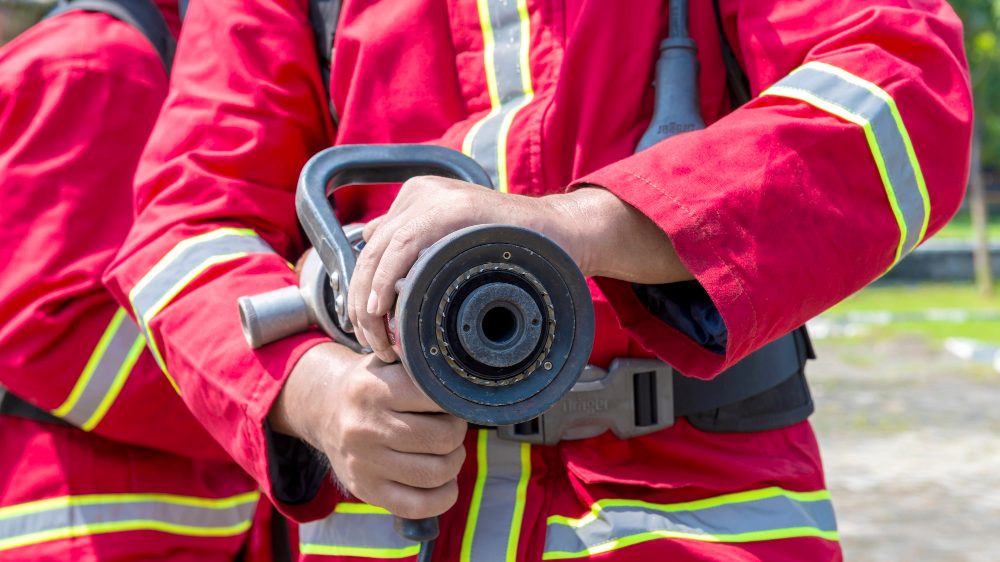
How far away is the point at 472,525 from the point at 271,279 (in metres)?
0.43

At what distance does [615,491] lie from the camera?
1.70 m

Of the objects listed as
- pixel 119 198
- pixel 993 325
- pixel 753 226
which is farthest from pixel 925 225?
pixel 993 325

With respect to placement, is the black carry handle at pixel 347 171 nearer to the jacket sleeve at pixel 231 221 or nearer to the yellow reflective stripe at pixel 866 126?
the jacket sleeve at pixel 231 221

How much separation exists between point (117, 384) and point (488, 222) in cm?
139

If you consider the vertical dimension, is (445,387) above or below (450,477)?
above

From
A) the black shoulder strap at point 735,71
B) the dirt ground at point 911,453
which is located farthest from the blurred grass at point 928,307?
the black shoulder strap at point 735,71

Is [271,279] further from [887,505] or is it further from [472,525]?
[887,505]

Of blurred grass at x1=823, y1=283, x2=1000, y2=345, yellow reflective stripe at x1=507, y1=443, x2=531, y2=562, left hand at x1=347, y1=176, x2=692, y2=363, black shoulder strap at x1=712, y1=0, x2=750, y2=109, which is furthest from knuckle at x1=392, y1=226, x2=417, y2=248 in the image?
blurred grass at x1=823, y1=283, x2=1000, y2=345

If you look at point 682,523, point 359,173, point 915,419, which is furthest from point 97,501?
point 915,419

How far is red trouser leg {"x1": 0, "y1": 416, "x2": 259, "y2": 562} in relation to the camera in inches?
99.0

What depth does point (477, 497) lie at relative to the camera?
1.73m

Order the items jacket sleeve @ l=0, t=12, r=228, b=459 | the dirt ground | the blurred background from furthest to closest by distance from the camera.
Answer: the blurred background → the dirt ground → jacket sleeve @ l=0, t=12, r=228, b=459

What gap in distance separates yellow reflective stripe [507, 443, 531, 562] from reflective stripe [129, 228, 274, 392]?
1.53 ft

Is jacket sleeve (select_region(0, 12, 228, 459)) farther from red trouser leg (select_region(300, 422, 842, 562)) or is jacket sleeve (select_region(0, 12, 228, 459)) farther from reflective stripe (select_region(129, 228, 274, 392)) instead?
red trouser leg (select_region(300, 422, 842, 562))
